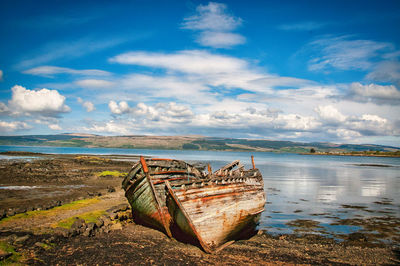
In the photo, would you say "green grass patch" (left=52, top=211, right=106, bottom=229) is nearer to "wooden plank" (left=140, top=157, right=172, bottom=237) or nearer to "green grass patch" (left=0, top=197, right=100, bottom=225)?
"green grass patch" (left=0, top=197, right=100, bottom=225)

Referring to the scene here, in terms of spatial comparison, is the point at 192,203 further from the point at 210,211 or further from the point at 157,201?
the point at 157,201

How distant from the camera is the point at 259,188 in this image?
16141 mm

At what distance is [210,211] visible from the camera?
1166 centimetres

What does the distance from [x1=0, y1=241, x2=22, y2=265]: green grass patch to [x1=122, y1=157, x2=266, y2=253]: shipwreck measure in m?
5.61

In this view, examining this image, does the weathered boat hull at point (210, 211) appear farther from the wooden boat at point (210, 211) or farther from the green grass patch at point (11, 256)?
the green grass patch at point (11, 256)

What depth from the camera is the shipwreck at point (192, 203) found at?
36.9 feet

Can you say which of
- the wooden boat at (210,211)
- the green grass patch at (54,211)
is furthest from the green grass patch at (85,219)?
the wooden boat at (210,211)

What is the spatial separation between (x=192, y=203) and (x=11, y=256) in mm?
6529

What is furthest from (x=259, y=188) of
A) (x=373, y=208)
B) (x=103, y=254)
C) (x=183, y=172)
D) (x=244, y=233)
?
(x=373, y=208)

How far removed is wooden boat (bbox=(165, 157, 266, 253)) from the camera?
36.6 ft

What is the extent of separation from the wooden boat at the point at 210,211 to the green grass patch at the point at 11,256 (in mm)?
5614

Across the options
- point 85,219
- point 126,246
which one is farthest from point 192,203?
point 85,219

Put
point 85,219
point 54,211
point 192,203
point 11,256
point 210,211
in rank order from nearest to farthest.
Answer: point 11,256, point 192,203, point 210,211, point 85,219, point 54,211

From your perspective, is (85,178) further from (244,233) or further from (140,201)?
(244,233)
